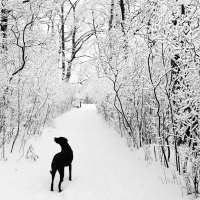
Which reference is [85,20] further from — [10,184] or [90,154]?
[10,184]

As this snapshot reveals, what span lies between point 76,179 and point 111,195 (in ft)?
3.84

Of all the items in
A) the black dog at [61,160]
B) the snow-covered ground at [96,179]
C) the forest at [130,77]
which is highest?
the forest at [130,77]

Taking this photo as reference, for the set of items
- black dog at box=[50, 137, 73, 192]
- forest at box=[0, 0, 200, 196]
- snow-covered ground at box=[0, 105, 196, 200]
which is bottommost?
snow-covered ground at box=[0, 105, 196, 200]

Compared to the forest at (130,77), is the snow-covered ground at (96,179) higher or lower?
lower

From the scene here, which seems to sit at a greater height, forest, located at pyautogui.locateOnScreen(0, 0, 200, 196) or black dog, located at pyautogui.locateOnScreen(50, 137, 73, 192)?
forest, located at pyautogui.locateOnScreen(0, 0, 200, 196)

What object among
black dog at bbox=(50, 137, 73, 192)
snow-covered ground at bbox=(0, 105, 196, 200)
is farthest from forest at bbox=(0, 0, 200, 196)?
black dog at bbox=(50, 137, 73, 192)

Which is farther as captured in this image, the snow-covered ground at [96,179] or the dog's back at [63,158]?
the dog's back at [63,158]

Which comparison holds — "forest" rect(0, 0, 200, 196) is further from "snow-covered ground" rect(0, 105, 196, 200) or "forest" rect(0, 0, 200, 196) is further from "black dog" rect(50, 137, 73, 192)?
"black dog" rect(50, 137, 73, 192)

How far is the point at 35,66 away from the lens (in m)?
8.09

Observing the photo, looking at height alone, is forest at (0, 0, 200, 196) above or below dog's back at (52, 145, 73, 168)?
above

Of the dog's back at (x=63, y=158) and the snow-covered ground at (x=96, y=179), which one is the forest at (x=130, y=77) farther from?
the dog's back at (x=63, y=158)

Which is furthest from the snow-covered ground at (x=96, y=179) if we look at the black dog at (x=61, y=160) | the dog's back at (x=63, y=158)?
the dog's back at (x=63, y=158)

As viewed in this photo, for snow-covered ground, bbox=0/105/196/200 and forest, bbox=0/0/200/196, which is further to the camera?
forest, bbox=0/0/200/196

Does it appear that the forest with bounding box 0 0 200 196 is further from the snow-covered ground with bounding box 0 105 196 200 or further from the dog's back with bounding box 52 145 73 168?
the dog's back with bounding box 52 145 73 168
